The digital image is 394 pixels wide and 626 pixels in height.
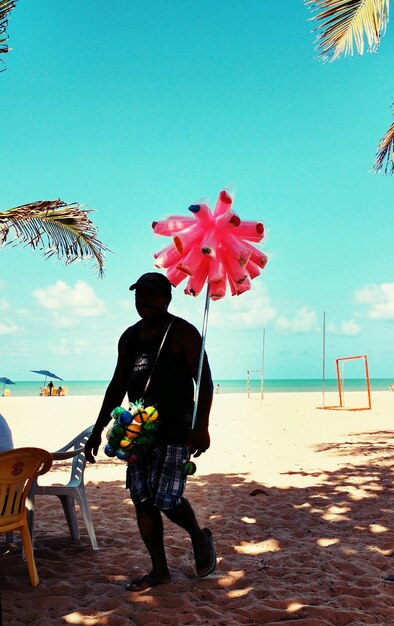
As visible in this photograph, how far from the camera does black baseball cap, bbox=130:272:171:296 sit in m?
3.27

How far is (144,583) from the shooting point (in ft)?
11.2

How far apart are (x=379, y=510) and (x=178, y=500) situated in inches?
122

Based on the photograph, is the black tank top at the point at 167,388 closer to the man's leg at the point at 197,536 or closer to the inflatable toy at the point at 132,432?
the inflatable toy at the point at 132,432

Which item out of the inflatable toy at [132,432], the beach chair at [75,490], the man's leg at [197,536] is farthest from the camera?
the beach chair at [75,490]

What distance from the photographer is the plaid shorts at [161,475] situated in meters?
3.19

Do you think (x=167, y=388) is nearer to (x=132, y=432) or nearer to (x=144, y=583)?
(x=132, y=432)

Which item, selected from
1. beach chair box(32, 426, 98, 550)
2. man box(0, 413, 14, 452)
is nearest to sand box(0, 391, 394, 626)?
beach chair box(32, 426, 98, 550)

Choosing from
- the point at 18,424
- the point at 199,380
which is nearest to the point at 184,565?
the point at 199,380

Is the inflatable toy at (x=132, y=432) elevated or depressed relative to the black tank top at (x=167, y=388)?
depressed

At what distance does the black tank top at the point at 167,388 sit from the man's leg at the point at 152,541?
47 centimetres

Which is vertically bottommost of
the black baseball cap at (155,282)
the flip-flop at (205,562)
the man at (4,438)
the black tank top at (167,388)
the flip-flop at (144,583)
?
the flip-flop at (144,583)

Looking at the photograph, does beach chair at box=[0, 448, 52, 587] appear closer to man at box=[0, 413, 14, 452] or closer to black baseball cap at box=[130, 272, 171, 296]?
man at box=[0, 413, 14, 452]

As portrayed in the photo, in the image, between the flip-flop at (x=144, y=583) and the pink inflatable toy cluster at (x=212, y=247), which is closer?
the pink inflatable toy cluster at (x=212, y=247)

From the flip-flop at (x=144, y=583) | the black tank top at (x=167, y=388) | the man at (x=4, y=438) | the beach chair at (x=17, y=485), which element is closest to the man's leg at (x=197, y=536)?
the flip-flop at (x=144, y=583)
